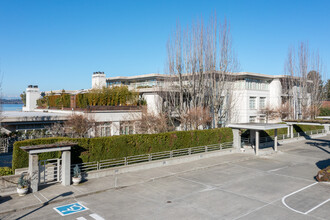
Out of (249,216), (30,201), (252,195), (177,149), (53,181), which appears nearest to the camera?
(249,216)

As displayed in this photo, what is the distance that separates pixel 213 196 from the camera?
15898 mm

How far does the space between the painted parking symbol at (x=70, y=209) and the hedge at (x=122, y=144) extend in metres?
5.65

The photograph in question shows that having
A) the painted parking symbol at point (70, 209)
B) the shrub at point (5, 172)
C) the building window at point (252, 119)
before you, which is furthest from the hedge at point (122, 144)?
the building window at point (252, 119)

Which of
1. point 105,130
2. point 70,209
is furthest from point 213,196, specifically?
point 105,130

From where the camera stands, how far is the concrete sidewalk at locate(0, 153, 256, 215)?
47.5ft

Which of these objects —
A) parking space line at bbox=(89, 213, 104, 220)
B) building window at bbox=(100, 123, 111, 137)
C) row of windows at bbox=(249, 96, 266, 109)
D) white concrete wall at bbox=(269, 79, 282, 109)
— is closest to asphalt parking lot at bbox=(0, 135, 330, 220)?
parking space line at bbox=(89, 213, 104, 220)

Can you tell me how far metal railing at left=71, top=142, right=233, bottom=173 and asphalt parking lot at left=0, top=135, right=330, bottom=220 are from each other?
175 cm

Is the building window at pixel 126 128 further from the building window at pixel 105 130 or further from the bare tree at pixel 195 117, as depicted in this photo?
the bare tree at pixel 195 117

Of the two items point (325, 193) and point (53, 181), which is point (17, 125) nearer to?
point (53, 181)

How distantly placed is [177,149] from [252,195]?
10852 mm

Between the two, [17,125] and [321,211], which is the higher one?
[17,125]

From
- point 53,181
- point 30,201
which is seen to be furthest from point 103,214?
point 53,181

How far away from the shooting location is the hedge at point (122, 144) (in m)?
18.6

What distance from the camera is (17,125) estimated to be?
26219 millimetres
